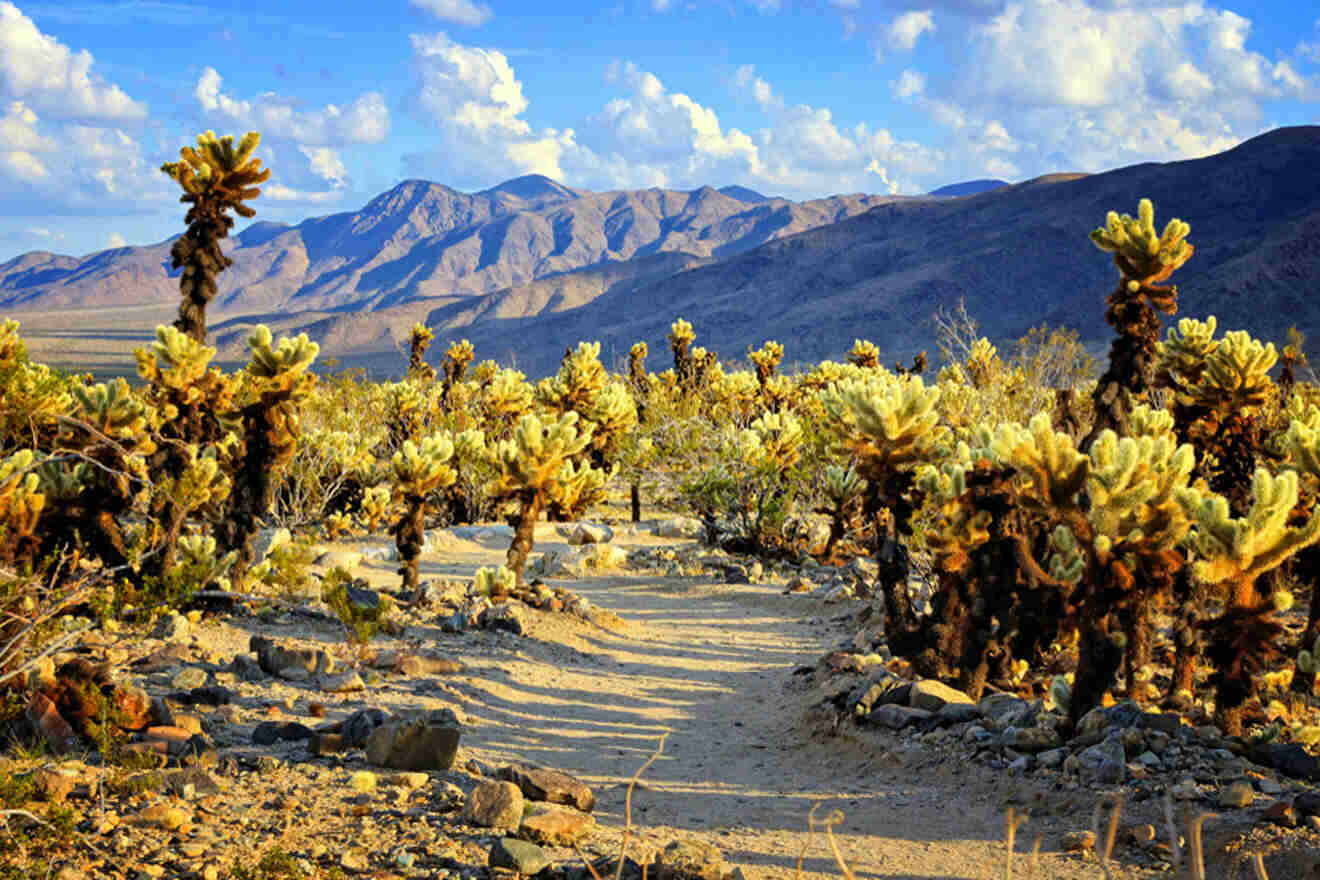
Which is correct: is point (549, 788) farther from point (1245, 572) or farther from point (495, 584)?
point (495, 584)

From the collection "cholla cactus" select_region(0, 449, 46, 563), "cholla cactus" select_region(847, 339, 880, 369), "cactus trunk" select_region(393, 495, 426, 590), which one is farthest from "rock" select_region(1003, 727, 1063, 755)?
"cholla cactus" select_region(847, 339, 880, 369)

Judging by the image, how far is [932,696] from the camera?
21.9 ft

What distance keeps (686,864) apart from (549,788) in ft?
3.63

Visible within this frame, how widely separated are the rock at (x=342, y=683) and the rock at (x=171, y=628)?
4.43ft

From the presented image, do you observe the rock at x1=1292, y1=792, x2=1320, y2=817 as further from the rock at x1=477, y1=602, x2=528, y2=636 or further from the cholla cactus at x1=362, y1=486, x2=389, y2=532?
the cholla cactus at x1=362, y1=486, x2=389, y2=532

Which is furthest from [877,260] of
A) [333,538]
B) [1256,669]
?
[1256,669]

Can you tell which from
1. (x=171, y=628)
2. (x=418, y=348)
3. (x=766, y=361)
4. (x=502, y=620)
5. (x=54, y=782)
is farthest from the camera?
(x=418, y=348)

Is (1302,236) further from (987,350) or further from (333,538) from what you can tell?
(333,538)

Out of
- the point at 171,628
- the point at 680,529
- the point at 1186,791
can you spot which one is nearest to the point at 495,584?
the point at 171,628

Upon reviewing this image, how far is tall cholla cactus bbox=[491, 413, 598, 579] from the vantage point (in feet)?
34.8

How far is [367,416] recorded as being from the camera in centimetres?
2266

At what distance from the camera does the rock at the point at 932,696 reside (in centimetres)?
664

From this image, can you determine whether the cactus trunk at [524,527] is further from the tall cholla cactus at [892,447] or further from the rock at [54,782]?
the rock at [54,782]

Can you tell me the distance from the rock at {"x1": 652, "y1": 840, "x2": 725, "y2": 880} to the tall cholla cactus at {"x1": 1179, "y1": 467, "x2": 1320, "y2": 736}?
3317 mm
